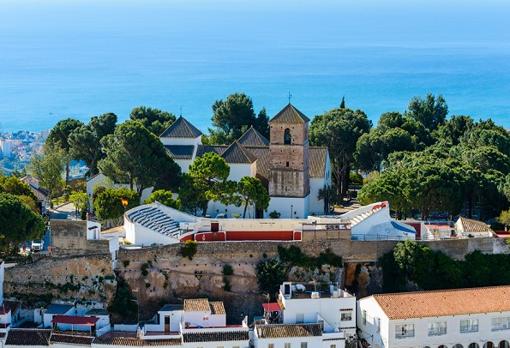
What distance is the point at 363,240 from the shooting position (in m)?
38.7

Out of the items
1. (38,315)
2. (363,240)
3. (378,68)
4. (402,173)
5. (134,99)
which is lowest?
(38,315)

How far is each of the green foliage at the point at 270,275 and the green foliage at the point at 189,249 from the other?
2835 millimetres

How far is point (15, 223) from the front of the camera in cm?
3631

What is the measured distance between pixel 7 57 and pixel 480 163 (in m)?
158

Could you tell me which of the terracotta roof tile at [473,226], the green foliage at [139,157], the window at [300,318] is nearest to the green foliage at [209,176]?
the green foliage at [139,157]

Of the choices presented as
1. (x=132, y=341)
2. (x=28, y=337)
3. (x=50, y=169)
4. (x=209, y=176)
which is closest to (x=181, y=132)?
(x=209, y=176)

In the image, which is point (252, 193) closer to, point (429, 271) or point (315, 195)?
point (315, 195)

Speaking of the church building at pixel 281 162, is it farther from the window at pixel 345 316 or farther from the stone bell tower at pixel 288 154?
the window at pixel 345 316

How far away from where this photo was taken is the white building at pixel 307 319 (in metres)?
33.5

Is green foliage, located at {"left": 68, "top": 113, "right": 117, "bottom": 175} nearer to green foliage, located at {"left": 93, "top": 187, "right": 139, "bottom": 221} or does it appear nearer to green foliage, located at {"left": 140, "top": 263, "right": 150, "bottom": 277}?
green foliage, located at {"left": 93, "top": 187, "right": 139, "bottom": 221}

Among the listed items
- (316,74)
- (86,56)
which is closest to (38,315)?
(316,74)

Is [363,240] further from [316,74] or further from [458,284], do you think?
[316,74]

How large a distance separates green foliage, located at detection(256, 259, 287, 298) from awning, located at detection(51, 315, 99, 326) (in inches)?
284

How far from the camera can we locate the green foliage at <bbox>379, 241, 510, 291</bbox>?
3803 cm
